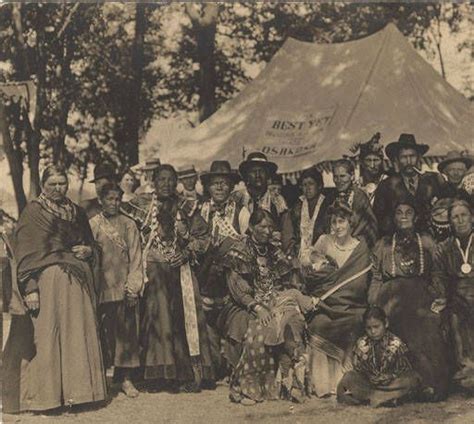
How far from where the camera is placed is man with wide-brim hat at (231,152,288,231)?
6.34 metres

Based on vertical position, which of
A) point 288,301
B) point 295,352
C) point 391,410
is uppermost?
point 288,301

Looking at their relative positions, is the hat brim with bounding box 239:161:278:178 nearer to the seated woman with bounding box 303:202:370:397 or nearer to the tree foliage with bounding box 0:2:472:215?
the seated woman with bounding box 303:202:370:397

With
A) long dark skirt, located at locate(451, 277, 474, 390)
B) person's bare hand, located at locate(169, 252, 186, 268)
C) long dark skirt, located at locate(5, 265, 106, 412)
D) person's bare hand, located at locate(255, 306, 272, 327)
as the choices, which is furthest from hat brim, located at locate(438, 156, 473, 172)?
long dark skirt, located at locate(5, 265, 106, 412)

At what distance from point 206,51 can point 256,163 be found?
4.81 ft

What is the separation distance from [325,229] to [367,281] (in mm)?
602

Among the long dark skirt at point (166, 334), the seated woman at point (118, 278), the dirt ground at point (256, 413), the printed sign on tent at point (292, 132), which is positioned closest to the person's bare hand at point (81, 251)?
the seated woman at point (118, 278)

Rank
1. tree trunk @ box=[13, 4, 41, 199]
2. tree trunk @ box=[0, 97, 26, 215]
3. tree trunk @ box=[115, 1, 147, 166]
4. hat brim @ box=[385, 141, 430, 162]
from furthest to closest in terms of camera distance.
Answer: tree trunk @ box=[115, 1, 147, 166] → tree trunk @ box=[13, 4, 41, 199] → hat brim @ box=[385, 141, 430, 162] → tree trunk @ box=[0, 97, 26, 215]

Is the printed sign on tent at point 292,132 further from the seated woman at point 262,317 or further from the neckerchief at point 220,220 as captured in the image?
the seated woman at point 262,317

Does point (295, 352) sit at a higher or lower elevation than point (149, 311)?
lower

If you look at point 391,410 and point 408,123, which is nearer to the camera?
A: point 391,410

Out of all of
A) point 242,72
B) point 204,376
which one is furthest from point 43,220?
point 242,72

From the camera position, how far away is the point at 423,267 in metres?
5.52

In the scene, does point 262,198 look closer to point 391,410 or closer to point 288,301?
point 288,301

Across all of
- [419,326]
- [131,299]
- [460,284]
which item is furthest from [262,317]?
[460,284]
